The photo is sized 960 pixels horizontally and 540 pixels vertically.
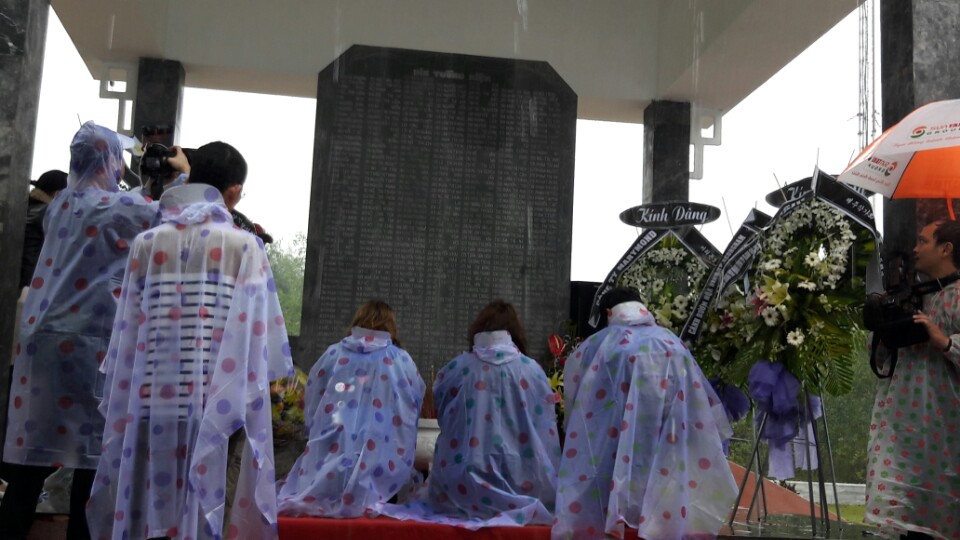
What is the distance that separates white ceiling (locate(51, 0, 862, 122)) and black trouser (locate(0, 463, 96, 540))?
422 cm

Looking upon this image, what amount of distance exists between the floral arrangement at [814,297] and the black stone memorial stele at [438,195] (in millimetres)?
2619

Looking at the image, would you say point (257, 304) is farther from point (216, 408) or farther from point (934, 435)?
point (934, 435)

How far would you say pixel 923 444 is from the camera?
3.81 meters

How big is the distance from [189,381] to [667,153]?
5390 mm

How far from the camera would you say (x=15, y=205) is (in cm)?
424

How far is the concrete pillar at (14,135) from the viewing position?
416 centimetres

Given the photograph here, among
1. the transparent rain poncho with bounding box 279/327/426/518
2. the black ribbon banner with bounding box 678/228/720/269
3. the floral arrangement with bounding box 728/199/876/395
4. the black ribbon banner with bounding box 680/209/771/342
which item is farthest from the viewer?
the black ribbon banner with bounding box 678/228/720/269

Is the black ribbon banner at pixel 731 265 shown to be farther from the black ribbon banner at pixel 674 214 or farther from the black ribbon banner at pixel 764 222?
the black ribbon banner at pixel 674 214

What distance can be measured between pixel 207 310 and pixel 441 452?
204 cm

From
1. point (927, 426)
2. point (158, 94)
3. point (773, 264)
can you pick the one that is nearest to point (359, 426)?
point (773, 264)

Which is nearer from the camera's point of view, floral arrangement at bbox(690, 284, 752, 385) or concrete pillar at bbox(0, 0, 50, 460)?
concrete pillar at bbox(0, 0, 50, 460)

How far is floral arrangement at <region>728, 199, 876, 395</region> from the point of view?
4.49 metres

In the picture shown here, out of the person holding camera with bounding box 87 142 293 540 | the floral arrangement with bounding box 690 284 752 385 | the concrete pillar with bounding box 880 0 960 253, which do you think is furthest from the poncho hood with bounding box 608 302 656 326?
the person holding camera with bounding box 87 142 293 540

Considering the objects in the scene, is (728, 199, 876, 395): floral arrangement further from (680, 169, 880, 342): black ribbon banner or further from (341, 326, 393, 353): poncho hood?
(341, 326, 393, 353): poncho hood
